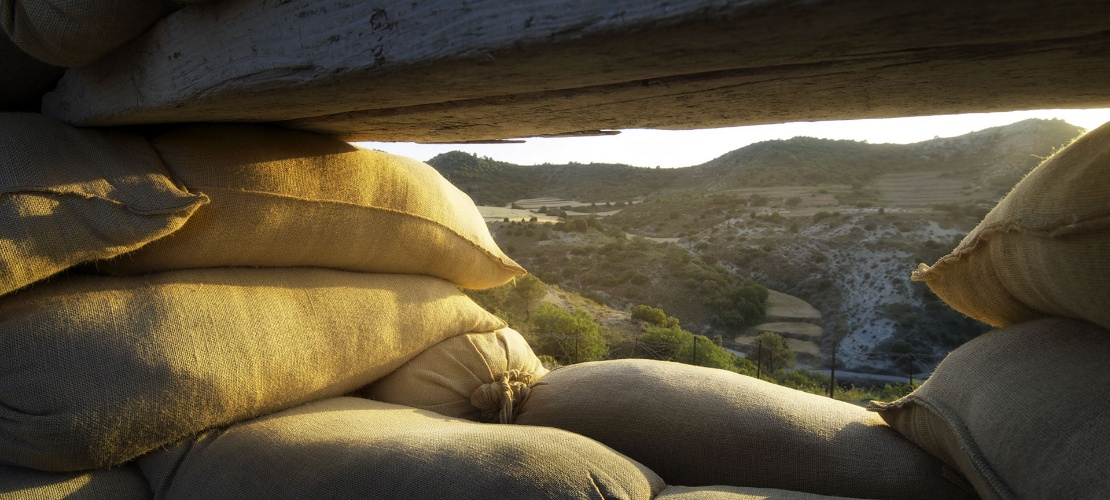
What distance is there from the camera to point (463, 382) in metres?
1.78

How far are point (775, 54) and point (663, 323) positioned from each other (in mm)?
6200

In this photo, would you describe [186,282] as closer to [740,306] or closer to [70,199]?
[70,199]

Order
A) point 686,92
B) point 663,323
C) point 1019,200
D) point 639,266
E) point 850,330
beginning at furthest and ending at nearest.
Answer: point 639,266, point 850,330, point 663,323, point 1019,200, point 686,92

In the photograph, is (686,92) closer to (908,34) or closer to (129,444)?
(908,34)

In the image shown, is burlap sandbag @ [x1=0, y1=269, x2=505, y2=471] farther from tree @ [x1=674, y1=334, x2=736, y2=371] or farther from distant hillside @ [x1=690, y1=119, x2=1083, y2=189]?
distant hillside @ [x1=690, y1=119, x2=1083, y2=189]

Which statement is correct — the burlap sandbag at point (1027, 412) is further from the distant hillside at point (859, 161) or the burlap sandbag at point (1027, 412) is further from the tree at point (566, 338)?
the distant hillside at point (859, 161)

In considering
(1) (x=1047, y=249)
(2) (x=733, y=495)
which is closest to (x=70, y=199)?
(2) (x=733, y=495)

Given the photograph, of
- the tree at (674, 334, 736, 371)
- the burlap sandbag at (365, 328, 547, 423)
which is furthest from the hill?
the burlap sandbag at (365, 328, 547, 423)

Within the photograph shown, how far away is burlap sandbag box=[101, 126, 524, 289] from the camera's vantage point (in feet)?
4.49

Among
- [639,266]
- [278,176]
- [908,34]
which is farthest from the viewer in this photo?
[639,266]

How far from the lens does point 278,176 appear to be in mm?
1457

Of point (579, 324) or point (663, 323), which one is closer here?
point (579, 324)

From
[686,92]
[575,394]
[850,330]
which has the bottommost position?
[850,330]

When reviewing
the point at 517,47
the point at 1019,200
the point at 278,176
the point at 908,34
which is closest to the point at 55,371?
the point at 278,176
